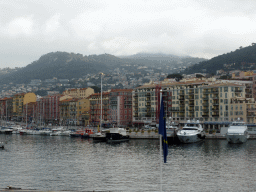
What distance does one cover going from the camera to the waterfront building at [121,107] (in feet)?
539

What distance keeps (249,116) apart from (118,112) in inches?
2275

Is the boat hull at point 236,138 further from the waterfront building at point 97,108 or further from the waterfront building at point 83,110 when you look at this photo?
the waterfront building at point 83,110

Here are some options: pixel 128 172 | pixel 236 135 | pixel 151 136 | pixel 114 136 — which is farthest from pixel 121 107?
pixel 128 172

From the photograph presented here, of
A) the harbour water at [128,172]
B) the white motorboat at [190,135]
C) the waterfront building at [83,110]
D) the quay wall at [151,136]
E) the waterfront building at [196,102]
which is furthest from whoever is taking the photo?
the waterfront building at [83,110]

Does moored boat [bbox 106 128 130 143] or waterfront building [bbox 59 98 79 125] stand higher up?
waterfront building [bbox 59 98 79 125]

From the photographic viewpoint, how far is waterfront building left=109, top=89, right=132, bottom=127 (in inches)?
6467

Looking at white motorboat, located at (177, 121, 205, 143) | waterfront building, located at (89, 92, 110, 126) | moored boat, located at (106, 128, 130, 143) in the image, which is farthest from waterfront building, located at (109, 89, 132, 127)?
white motorboat, located at (177, 121, 205, 143)

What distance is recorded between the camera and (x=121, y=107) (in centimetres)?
16562

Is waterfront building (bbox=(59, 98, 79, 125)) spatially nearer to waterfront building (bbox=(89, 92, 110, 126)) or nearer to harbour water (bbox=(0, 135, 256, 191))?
waterfront building (bbox=(89, 92, 110, 126))

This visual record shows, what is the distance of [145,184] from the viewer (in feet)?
134

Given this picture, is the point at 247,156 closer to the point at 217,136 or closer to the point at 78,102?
the point at 217,136

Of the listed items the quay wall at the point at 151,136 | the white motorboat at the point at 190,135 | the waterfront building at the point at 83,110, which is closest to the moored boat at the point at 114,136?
the quay wall at the point at 151,136

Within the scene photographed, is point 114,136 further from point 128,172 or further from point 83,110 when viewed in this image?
point 83,110

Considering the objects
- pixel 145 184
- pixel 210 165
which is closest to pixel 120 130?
pixel 210 165
